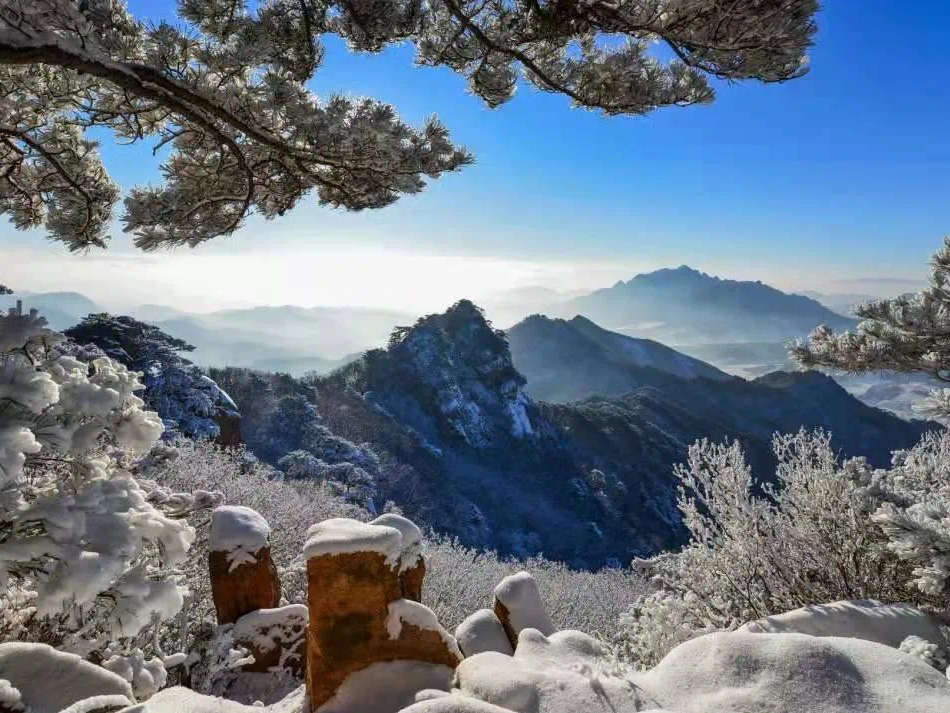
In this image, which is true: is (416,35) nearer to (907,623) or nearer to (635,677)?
(635,677)

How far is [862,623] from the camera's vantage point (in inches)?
174

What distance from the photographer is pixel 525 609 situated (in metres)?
6.12

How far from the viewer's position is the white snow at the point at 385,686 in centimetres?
405

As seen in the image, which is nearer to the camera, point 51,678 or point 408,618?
point 51,678

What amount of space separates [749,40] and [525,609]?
5805 mm

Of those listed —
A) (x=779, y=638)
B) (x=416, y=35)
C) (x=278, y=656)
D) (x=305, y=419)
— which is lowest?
(x=305, y=419)

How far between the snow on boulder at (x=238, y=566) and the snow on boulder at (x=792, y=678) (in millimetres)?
4804

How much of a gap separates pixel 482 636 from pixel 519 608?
0.50 m

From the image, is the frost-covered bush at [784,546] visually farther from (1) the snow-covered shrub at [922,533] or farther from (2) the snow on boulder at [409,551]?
(2) the snow on boulder at [409,551]

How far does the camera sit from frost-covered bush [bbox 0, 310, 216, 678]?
234 centimetres

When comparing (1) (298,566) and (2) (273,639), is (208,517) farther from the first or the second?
(2) (273,639)

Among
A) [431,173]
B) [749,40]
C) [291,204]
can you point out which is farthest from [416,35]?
[749,40]

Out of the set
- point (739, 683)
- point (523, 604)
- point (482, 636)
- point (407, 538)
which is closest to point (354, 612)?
point (407, 538)

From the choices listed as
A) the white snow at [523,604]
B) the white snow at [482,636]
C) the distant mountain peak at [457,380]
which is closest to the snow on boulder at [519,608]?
the white snow at [523,604]
